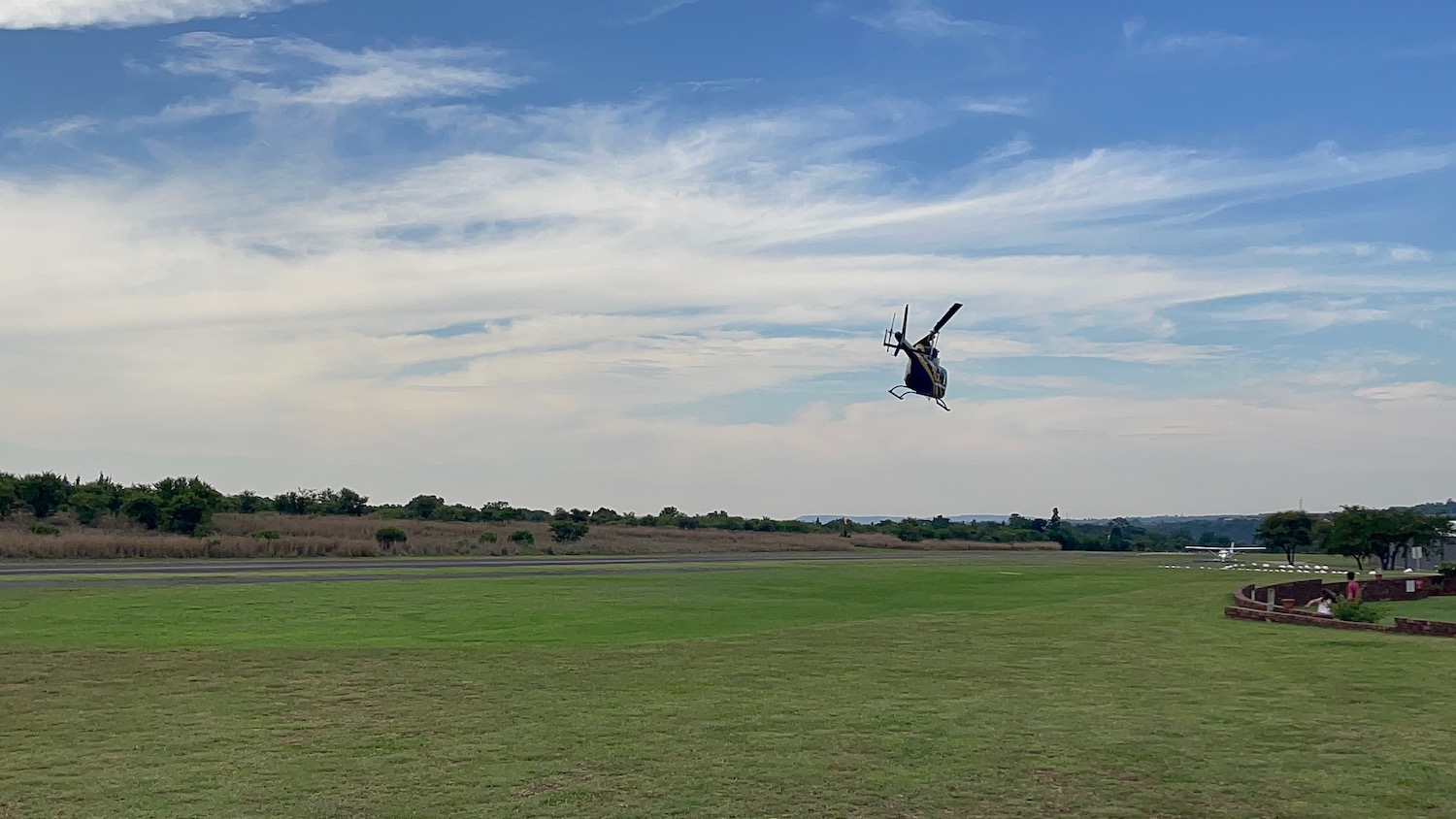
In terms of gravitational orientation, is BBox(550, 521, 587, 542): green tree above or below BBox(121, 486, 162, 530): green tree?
below

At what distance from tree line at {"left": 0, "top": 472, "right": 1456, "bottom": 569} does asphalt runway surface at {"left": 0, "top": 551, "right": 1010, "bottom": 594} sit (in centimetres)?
2455

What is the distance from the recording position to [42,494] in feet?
268

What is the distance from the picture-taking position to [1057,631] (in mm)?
23672

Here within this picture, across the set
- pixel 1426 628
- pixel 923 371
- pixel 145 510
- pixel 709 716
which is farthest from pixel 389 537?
pixel 709 716

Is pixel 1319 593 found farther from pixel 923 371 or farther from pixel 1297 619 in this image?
pixel 923 371

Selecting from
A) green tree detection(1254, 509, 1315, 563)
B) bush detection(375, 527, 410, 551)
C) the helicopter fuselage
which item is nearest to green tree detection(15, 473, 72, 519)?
bush detection(375, 527, 410, 551)

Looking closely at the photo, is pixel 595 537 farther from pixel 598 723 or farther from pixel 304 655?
pixel 598 723

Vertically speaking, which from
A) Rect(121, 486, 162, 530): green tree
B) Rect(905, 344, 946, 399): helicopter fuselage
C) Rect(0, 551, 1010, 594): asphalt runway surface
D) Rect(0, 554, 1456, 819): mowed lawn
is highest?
Rect(905, 344, 946, 399): helicopter fuselage

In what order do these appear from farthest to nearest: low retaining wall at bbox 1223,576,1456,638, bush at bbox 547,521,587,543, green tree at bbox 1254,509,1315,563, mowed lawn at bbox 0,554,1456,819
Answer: bush at bbox 547,521,587,543, green tree at bbox 1254,509,1315,563, low retaining wall at bbox 1223,576,1456,638, mowed lawn at bbox 0,554,1456,819

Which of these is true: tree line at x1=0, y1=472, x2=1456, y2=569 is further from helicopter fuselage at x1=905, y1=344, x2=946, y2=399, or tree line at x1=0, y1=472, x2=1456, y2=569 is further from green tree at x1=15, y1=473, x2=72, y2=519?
helicopter fuselage at x1=905, y1=344, x2=946, y2=399

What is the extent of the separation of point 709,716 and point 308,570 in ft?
124

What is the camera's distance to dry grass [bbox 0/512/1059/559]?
58500 mm

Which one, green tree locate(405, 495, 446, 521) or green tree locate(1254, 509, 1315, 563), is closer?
green tree locate(1254, 509, 1315, 563)

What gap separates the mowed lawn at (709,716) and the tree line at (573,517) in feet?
107
